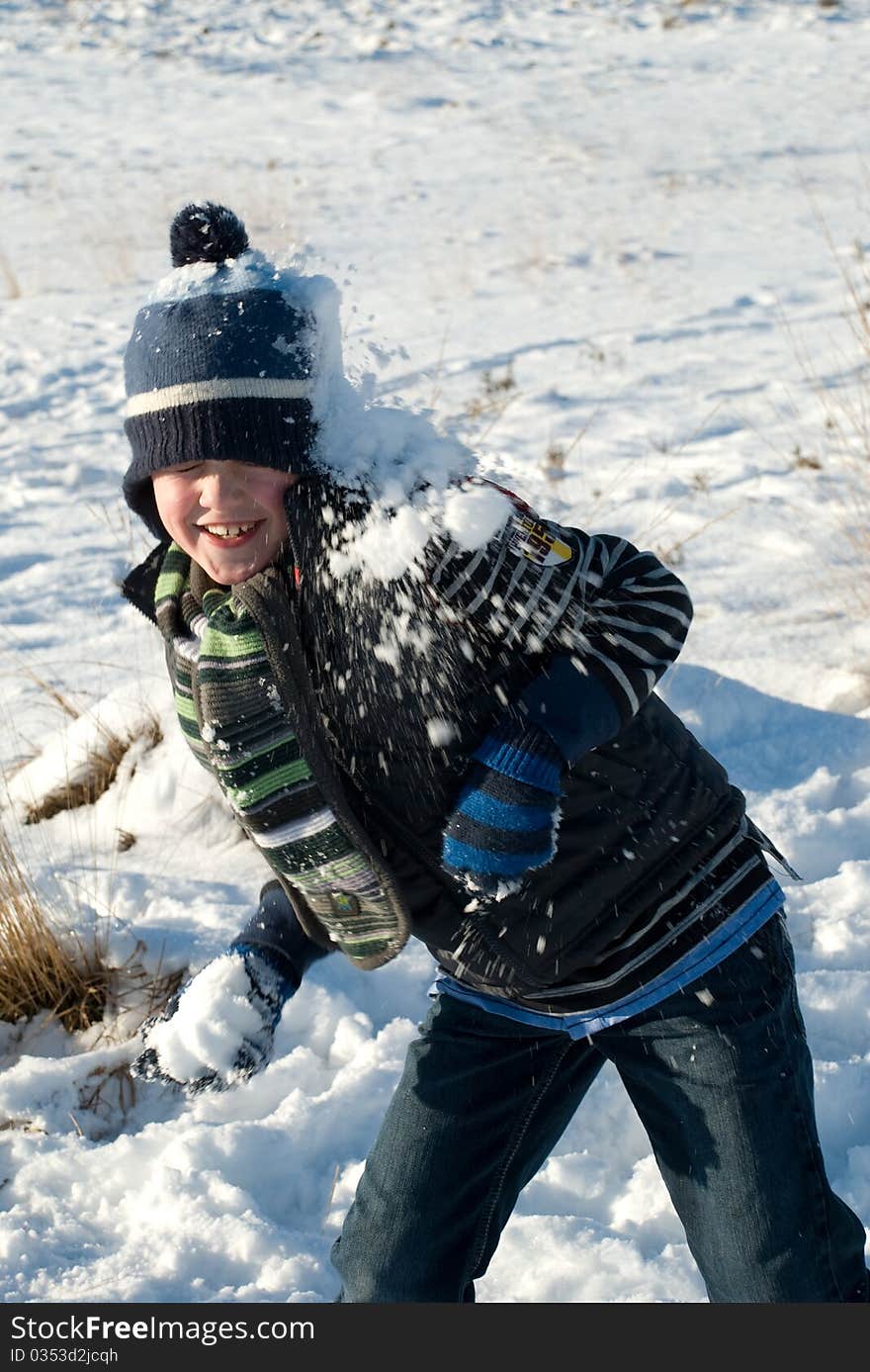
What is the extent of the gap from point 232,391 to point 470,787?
613mm

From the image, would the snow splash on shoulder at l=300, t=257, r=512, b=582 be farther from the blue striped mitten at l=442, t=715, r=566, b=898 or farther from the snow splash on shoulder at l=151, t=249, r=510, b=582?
the blue striped mitten at l=442, t=715, r=566, b=898

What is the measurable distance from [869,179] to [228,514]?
6.53 m

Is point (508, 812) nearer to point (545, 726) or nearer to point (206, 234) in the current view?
point (545, 726)

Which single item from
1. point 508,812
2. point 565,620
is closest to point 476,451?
point 565,620

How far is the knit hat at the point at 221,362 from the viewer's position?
4.89 feet

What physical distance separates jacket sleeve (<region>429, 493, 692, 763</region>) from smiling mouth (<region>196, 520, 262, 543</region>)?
0.90 ft

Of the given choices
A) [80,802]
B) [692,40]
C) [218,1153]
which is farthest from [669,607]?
[692,40]

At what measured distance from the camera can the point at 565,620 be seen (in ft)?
4.84


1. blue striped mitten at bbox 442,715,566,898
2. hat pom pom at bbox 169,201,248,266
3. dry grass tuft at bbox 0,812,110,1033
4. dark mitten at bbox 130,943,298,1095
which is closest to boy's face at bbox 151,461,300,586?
hat pom pom at bbox 169,201,248,266

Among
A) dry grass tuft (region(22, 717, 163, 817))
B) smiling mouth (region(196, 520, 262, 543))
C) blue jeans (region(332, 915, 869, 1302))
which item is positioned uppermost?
smiling mouth (region(196, 520, 262, 543))

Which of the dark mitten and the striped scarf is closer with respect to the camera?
the striped scarf

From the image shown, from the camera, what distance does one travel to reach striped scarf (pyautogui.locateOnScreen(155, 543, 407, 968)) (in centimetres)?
150

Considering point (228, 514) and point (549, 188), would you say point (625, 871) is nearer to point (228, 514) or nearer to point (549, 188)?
point (228, 514)

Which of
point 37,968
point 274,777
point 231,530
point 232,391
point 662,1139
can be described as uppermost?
point 232,391
